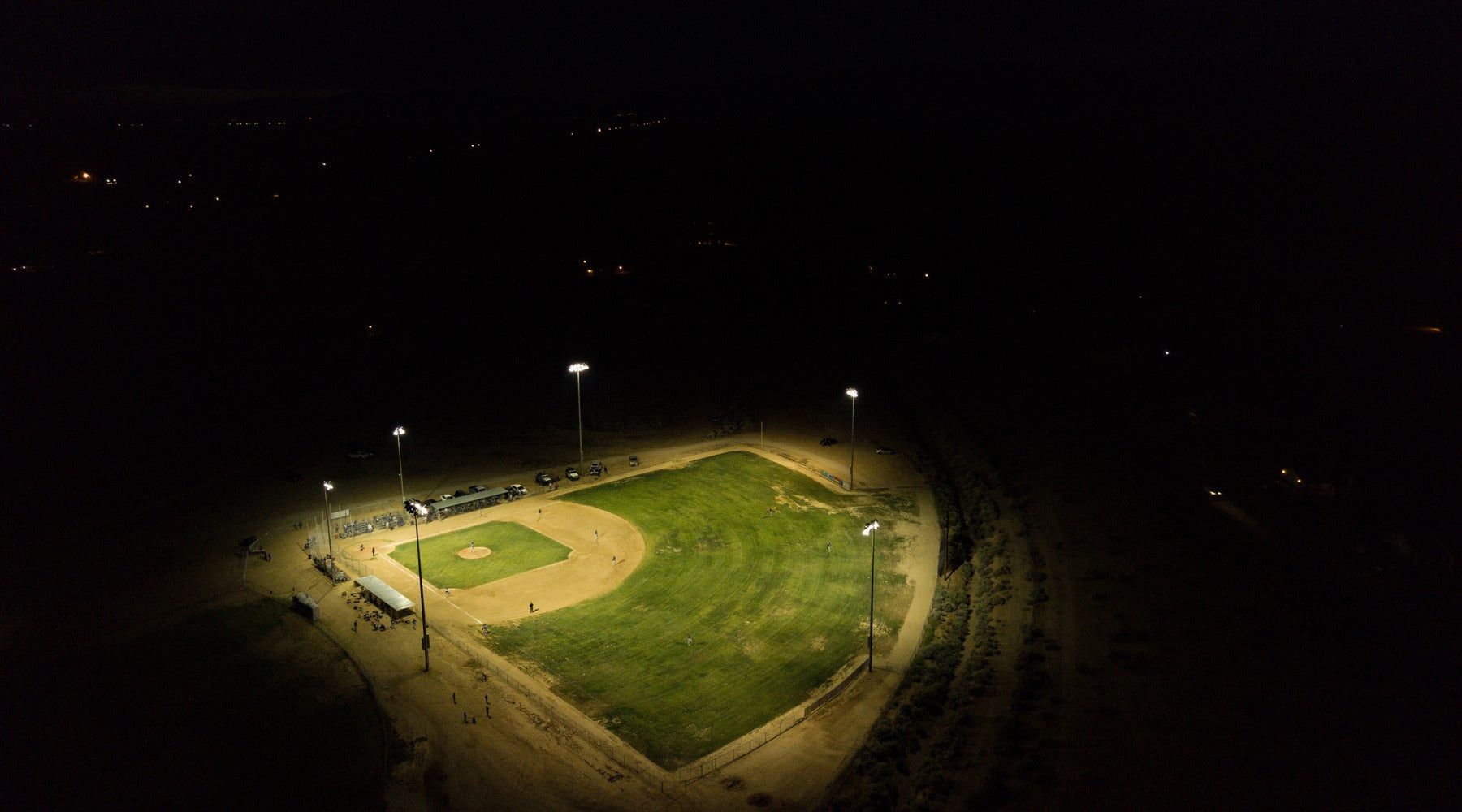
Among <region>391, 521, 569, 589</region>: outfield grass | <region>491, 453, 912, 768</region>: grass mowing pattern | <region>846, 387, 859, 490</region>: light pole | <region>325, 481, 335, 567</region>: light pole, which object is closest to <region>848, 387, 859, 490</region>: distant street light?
<region>846, 387, 859, 490</region>: light pole

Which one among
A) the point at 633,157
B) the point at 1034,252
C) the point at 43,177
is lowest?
the point at 1034,252

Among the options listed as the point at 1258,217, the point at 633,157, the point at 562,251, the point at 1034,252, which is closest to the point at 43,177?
the point at 562,251

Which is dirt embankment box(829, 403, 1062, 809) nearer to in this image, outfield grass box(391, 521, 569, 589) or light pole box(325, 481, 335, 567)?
outfield grass box(391, 521, 569, 589)

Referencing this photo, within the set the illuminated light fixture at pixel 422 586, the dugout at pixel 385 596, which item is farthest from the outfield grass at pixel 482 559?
the dugout at pixel 385 596

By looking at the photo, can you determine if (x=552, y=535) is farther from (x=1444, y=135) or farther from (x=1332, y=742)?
(x=1444, y=135)

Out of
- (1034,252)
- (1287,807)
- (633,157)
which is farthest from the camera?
(633,157)

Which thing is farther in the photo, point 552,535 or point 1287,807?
point 552,535

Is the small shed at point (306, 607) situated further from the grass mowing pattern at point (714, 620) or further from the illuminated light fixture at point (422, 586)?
the grass mowing pattern at point (714, 620)
